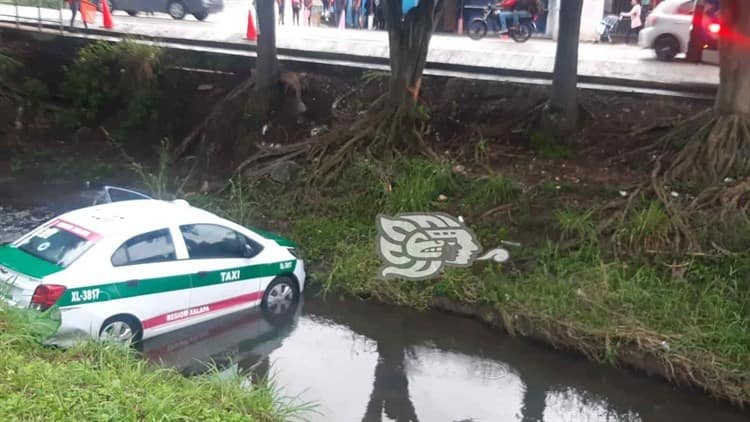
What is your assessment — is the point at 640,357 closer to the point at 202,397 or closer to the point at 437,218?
the point at 437,218

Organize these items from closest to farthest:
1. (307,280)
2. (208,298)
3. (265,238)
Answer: (208,298), (265,238), (307,280)

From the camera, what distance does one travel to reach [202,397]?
536cm

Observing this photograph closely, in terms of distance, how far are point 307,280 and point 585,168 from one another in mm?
4634

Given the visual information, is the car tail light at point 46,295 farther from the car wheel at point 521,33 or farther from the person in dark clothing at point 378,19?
the person in dark clothing at point 378,19

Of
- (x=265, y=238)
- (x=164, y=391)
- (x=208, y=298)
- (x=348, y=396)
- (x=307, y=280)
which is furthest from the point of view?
(x=307, y=280)

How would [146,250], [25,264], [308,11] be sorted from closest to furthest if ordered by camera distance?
1. [25,264]
2. [146,250]
3. [308,11]

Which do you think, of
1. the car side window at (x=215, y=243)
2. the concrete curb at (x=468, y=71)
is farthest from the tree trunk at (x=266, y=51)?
the car side window at (x=215, y=243)

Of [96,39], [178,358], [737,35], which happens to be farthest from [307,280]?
[96,39]

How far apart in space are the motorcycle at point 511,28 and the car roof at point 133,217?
15387mm

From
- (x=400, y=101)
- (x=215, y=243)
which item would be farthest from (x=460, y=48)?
(x=215, y=243)

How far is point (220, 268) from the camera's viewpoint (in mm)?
8391

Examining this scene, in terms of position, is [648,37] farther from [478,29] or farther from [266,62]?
[266,62]

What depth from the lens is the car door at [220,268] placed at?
823 centimetres
